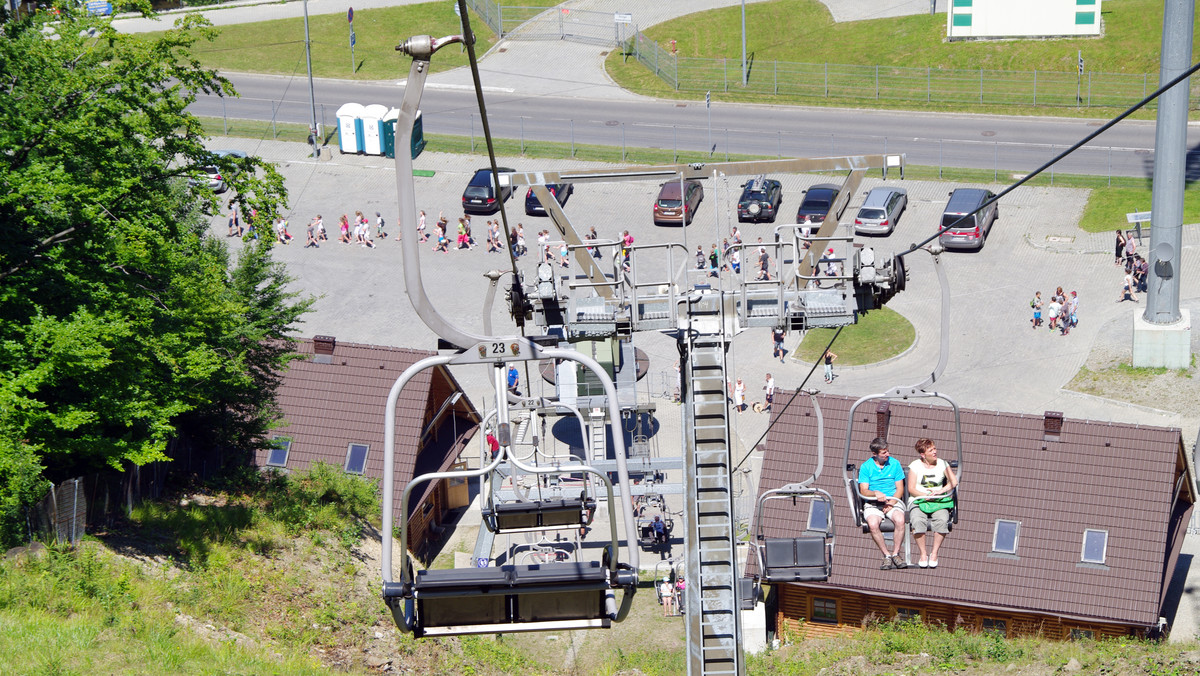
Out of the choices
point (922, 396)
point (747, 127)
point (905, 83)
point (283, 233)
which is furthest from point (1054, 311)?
point (922, 396)

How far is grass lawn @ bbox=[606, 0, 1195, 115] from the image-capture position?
7431 centimetres

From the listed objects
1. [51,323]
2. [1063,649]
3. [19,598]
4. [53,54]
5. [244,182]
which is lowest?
[1063,649]

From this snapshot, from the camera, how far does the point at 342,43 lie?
8294 centimetres

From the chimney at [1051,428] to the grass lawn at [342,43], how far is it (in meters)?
49.3

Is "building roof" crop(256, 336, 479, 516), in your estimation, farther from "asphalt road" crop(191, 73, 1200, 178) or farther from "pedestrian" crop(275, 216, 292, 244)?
"asphalt road" crop(191, 73, 1200, 178)

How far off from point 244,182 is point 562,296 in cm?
1393

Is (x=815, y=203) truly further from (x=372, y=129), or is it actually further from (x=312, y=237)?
(x=372, y=129)

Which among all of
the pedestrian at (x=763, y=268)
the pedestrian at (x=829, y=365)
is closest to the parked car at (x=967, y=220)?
the pedestrian at (x=763, y=268)

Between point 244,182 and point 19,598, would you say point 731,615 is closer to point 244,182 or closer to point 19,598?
point 19,598

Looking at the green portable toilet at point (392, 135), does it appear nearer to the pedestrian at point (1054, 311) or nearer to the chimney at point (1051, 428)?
the pedestrian at point (1054, 311)

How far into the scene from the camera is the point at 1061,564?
34750 mm

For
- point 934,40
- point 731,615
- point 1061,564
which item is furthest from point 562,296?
point 934,40

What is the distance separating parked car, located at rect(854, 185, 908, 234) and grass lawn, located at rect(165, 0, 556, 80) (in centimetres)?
2878

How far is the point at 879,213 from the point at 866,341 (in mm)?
8047
